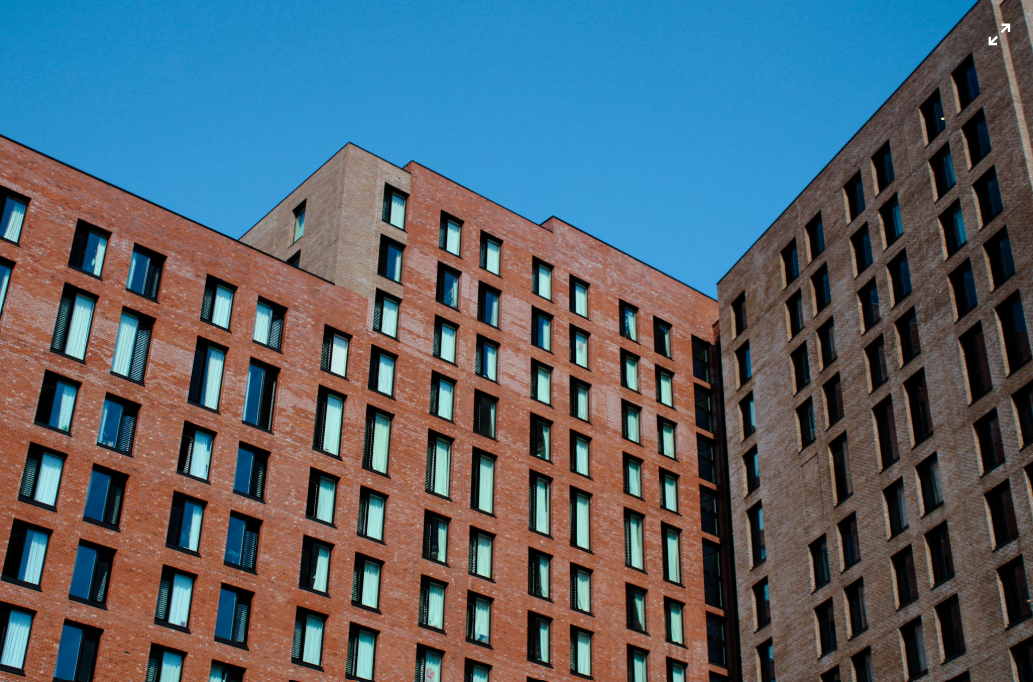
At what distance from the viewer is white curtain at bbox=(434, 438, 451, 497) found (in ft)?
216

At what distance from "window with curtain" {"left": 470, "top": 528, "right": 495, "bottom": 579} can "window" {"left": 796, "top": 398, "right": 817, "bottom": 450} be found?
15.8m

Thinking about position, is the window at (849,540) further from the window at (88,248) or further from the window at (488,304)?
the window at (88,248)

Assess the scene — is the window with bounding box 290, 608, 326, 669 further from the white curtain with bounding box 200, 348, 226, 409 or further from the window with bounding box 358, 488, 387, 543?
the white curtain with bounding box 200, 348, 226, 409

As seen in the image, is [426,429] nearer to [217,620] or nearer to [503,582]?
[503,582]

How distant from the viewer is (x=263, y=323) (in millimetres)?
64062

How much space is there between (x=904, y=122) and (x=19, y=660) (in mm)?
45079

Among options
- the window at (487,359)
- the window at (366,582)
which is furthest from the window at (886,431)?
the window at (366,582)

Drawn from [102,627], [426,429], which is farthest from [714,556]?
[102,627]

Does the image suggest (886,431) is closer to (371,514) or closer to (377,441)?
(377,441)

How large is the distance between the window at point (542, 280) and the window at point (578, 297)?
1502 mm

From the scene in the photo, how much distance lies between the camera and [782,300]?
7325 centimetres

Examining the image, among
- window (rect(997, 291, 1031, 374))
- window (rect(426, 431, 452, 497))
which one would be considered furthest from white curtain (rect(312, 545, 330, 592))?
window (rect(997, 291, 1031, 374))

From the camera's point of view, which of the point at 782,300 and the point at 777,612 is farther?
the point at 782,300

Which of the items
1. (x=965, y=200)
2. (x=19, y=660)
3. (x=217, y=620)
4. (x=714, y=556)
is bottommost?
(x=19, y=660)
